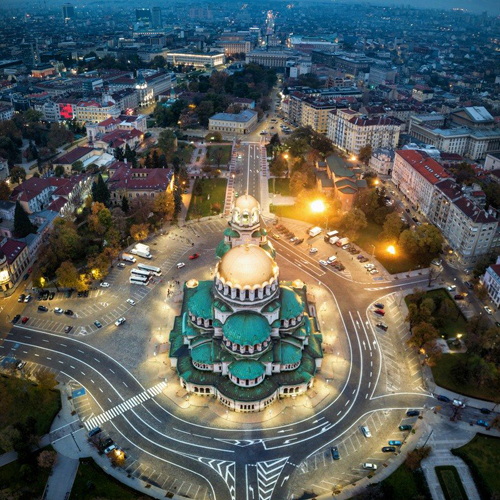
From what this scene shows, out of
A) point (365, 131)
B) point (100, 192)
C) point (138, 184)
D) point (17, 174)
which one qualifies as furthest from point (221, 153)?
point (17, 174)

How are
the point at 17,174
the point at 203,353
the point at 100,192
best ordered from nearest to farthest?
the point at 203,353
the point at 100,192
the point at 17,174

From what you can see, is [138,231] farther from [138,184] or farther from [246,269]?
[246,269]

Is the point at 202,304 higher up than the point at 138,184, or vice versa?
the point at 202,304

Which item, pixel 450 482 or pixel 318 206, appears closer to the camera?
pixel 450 482

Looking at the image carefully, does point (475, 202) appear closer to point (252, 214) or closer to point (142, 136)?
point (252, 214)

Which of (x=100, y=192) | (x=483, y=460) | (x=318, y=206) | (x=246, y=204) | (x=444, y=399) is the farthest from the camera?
(x=318, y=206)

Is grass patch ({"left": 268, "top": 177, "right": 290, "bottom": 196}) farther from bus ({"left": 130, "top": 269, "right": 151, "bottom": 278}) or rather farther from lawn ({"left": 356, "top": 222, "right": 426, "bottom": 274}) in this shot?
bus ({"left": 130, "top": 269, "right": 151, "bottom": 278})
